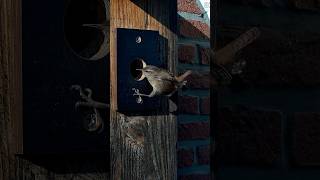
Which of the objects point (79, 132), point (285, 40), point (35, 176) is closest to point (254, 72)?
point (285, 40)

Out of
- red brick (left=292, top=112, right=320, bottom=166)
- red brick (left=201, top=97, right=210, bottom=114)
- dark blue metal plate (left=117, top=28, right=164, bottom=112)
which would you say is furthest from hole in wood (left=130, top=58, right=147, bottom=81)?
red brick (left=292, top=112, right=320, bottom=166)

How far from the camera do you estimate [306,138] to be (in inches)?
86.7

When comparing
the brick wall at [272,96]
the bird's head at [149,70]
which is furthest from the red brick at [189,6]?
the bird's head at [149,70]

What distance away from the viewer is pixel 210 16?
2.02 meters

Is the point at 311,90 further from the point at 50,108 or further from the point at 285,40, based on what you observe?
the point at 50,108

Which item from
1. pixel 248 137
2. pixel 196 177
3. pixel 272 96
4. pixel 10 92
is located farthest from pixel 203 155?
pixel 10 92

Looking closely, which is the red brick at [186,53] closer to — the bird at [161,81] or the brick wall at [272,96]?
the brick wall at [272,96]

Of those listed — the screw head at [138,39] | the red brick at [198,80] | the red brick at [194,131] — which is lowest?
the red brick at [194,131]

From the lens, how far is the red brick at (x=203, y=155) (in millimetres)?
1989

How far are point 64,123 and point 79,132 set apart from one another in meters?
0.05

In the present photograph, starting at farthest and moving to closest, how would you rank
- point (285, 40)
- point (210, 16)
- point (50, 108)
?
point (285, 40) → point (210, 16) → point (50, 108)

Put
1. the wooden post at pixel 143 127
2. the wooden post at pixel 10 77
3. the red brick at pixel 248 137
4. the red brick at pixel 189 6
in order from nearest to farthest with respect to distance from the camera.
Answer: the wooden post at pixel 143 127 < the wooden post at pixel 10 77 < the red brick at pixel 189 6 < the red brick at pixel 248 137

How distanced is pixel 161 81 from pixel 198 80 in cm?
39

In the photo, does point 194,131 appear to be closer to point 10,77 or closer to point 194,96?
point 194,96
